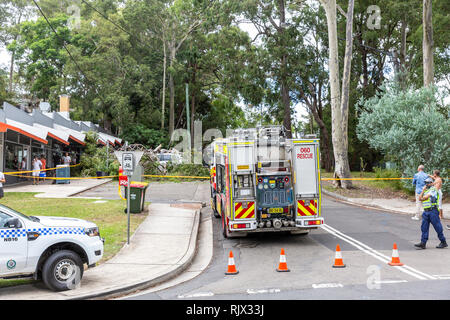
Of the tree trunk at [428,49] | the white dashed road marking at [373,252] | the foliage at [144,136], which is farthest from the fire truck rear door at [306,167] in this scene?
the foliage at [144,136]

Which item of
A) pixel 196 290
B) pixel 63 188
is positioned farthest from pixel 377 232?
pixel 63 188

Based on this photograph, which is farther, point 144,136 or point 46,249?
point 144,136

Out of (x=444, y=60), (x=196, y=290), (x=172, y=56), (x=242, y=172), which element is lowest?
(x=196, y=290)

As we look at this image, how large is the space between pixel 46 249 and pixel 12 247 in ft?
1.85

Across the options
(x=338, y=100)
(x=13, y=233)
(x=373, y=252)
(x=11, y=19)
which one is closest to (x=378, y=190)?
(x=338, y=100)

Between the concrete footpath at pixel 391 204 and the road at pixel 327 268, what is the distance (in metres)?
3.43

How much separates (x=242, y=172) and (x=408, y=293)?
5.73 m

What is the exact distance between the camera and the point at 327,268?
9.43 meters

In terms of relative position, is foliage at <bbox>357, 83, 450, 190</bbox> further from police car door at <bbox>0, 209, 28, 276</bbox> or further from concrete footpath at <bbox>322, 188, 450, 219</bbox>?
police car door at <bbox>0, 209, 28, 276</bbox>

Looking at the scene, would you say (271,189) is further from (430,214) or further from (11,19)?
(11,19)

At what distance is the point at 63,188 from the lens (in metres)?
24.5

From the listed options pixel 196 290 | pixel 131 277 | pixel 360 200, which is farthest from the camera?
pixel 360 200
